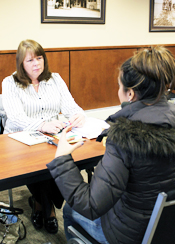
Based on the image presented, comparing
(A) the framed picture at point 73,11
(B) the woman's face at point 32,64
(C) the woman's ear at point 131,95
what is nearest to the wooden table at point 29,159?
(C) the woman's ear at point 131,95

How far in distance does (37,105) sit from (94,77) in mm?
2452

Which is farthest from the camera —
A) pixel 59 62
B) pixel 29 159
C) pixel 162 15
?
pixel 162 15

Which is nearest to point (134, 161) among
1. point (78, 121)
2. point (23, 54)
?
point (78, 121)

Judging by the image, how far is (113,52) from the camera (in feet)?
16.1

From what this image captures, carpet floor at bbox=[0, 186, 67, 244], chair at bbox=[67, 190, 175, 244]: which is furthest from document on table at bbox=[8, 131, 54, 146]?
chair at bbox=[67, 190, 175, 244]

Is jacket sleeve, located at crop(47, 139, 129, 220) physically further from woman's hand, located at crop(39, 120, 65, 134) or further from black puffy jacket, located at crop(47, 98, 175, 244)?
woman's hand, located at crop(39, 120, 65, 134)

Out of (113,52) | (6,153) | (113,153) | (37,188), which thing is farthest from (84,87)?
(113,153)

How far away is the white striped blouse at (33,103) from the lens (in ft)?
7.74

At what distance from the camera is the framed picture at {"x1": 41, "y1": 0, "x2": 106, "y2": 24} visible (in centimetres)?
414

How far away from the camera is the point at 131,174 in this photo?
112 centimetres

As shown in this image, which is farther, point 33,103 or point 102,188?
point 33,103

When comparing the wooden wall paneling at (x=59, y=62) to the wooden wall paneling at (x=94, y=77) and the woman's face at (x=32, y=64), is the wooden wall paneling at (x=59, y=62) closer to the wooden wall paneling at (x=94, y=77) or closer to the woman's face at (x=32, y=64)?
the wooden wall paneling at (x=94, y=77)

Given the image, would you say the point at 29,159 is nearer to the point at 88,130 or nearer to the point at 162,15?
the point at 88,130

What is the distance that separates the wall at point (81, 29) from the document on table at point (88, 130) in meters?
2.19
